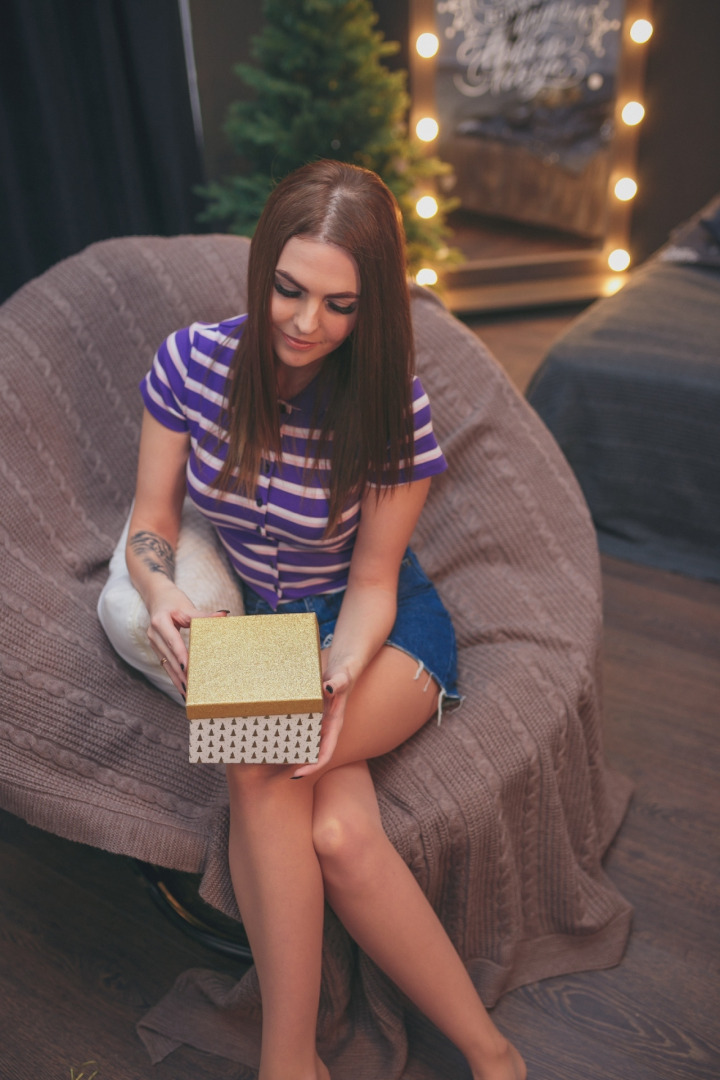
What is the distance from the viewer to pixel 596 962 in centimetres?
157

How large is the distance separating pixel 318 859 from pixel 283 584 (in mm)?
433

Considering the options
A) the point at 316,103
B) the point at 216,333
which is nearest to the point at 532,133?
the point at 316,103

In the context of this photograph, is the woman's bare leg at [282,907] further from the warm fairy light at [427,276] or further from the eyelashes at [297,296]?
the warm fairy light at [427,276]

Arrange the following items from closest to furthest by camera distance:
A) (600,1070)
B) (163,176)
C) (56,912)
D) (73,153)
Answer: (600,1070) → (56,912) → (73,153) → (163,176)

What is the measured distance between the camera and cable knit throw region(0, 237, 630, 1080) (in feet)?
4.50

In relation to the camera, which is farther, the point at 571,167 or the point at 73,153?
the point at 571,167

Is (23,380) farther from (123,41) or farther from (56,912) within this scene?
Result: (123,41)

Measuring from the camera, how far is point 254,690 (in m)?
1.07

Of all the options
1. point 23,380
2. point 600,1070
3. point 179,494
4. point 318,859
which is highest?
point 23,380

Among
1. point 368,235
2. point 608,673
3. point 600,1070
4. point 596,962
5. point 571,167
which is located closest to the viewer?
point 368,235

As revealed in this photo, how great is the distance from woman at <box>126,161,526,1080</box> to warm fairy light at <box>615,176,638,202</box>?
339 cm

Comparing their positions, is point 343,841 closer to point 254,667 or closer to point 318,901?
point 318,901

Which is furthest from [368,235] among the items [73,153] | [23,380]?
[73,153]

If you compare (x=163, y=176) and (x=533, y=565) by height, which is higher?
(x=163, y=176)
